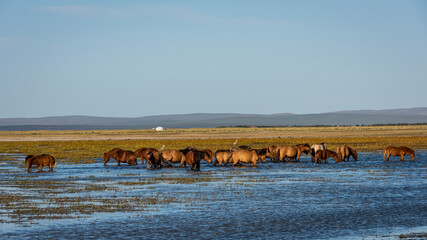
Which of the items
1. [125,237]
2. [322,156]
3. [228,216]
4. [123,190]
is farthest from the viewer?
[322,156]

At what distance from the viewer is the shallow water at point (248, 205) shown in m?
12.2

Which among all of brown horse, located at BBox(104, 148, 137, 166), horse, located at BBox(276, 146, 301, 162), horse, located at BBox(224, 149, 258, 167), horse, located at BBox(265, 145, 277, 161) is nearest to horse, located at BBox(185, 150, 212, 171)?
horse, located at BBox(224, 149, 258, 167)

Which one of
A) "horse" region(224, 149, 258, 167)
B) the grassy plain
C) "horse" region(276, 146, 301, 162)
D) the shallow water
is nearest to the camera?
the shallow water

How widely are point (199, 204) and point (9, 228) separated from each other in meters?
5.45

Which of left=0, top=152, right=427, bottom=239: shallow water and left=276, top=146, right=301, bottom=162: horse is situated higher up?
left=276, top=146, right=301, bottom=162: horse

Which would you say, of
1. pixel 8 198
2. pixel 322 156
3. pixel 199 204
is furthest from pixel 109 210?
pixel 322 156

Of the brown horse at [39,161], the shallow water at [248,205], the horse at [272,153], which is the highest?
the brown horse at [39,161]

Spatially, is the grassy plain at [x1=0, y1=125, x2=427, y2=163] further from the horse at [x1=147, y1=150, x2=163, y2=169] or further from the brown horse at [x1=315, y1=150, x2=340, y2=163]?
the brown horse at [x1=315, y1=150, x2=340, y2=163]

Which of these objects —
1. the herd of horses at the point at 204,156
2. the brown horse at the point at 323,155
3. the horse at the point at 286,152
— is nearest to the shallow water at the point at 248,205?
the herd of horses at the point at 204,156

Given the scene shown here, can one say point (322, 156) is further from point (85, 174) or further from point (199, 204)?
point (199, 204)

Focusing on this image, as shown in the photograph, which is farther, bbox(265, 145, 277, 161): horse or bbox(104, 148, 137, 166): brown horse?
bbox(265, 145, 277, 161): horse

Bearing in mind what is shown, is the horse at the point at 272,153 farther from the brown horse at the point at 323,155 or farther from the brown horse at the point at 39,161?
the brown horse at the point at 39,161

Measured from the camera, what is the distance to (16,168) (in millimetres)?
28672

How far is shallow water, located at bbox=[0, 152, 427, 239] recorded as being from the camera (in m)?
12.2
